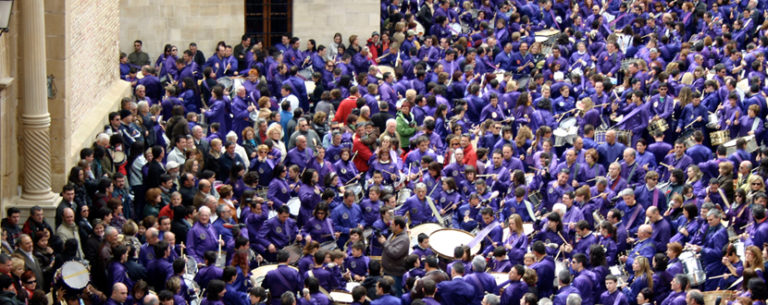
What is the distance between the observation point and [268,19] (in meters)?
35.5

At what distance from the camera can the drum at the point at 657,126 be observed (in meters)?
28.4

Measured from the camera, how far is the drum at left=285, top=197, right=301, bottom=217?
24141 millimetres

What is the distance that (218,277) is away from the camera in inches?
816

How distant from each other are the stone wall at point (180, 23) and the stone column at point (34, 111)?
10715 millimetres

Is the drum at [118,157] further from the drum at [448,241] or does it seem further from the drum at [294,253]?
the drum at [448,241]

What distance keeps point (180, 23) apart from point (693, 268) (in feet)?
53.3

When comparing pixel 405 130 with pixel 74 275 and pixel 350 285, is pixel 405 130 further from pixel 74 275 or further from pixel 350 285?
pixel 74 275

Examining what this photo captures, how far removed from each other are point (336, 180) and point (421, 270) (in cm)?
394

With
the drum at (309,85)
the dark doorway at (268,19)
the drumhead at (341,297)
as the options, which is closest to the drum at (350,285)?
the drumhead at (341,297)

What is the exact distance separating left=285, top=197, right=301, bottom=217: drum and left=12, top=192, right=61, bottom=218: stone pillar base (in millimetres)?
3717

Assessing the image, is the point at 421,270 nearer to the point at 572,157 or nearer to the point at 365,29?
the point at 572,157

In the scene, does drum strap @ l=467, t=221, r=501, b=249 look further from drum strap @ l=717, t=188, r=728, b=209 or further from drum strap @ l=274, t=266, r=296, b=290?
drum strap @ l=717, t=188, r=728, b=209

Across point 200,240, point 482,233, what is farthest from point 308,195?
point 482,233

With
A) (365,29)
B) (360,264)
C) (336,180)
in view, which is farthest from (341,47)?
(360,264)
